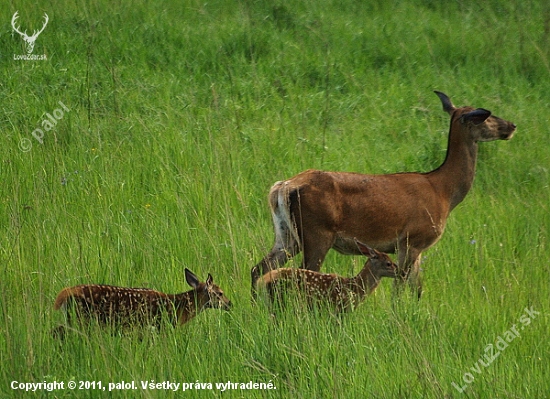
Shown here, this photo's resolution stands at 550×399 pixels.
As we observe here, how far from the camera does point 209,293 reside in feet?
18.8

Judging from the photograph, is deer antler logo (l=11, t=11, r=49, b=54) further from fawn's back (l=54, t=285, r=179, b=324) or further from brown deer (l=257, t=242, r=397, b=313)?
fawn's back (l=54, t=285, r=179, b=324)

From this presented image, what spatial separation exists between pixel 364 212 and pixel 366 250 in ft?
1.40

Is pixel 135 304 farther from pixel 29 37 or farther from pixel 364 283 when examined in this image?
pixel 29 37

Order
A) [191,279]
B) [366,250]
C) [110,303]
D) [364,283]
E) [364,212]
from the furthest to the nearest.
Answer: [364,212]
[366,250]
[364,283]
[191,279]
[110,303]

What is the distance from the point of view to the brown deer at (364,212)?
6844 mm

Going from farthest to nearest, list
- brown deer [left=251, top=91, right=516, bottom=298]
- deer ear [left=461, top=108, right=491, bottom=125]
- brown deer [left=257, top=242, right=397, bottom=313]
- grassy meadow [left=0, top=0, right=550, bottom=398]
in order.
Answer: deer ear [left=461, top=108, right=491, bottom=125] < brown deer [left=251, top=91, right=516, bottom=298] < brown deer [left=257, top=242, right=397, bottom=313] < grassy meadow [left=0, top=0, right=550, bottom=398]

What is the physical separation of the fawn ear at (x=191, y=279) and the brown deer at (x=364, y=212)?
641 millimetres

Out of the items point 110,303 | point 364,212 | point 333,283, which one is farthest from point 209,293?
point 364,212

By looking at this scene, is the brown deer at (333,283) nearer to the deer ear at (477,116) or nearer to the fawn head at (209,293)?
the fawn head at (209,293)

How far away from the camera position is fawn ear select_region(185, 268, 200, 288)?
5934 millimetres

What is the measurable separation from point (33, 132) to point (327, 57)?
11.9 feet

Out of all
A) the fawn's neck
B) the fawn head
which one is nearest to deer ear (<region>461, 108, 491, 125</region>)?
the fawn head

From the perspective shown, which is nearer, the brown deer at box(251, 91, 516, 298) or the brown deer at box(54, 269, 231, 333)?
the brown deer at box(54, 269, 231, 333)

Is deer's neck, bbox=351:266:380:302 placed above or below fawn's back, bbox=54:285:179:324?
below
